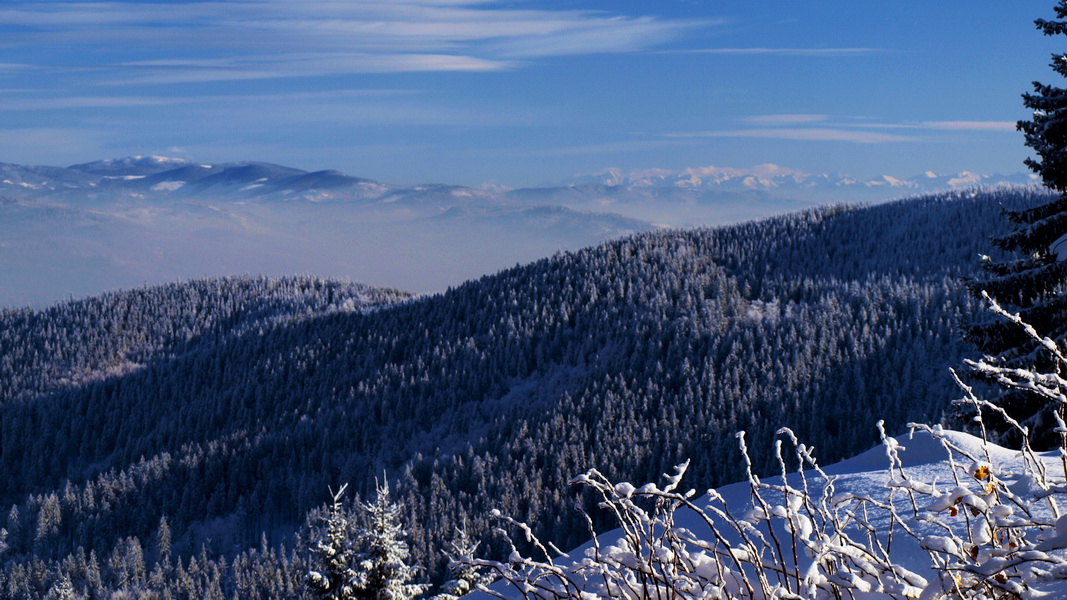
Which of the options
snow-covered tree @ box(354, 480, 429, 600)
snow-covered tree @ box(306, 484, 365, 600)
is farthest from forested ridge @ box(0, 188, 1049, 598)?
snow-covered tree @ box(306, 484, 365, 600)

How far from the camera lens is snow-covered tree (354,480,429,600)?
22.1 metres

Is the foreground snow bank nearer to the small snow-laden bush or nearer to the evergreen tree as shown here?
the small snow-laden bush

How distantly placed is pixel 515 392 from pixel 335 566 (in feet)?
387

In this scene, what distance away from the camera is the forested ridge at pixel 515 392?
109 m

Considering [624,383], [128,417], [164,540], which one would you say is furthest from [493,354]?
[128,417]

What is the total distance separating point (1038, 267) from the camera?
14789 mm

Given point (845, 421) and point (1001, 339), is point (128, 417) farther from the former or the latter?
point (1001, 339)

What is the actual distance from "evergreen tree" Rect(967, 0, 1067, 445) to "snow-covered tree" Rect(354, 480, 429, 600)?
15.4 m

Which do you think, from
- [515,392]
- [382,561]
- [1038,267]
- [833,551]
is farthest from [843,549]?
[515,392]

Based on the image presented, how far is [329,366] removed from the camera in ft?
541

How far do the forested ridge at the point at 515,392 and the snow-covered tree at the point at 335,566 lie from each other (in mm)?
70873

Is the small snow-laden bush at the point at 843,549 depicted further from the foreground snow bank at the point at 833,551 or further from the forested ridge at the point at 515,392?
the forested ridge at the point at 515,392

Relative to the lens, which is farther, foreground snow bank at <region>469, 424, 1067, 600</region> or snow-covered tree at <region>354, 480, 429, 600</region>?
snow-covered tree at <region>354, 480, 429, 600</region>

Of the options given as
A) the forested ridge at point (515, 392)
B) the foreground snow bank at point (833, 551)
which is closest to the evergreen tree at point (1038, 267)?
the foreground snow bank at point (833, 551)
